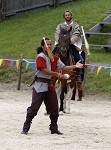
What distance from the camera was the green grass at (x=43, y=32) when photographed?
17267 millimetres

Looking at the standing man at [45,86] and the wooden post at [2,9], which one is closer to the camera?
the standing man at [45,86]

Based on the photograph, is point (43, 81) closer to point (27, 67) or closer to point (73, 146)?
point (73, 146)

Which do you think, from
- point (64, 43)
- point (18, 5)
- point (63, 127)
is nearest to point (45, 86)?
point (63, 127)

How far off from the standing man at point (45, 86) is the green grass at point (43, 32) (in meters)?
6.12

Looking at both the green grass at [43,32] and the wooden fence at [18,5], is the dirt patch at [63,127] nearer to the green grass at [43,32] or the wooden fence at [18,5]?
the green grass at [43,32]

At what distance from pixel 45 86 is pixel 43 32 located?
13.0 m

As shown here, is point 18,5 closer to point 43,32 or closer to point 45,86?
point 43,32

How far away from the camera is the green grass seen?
1727 cm

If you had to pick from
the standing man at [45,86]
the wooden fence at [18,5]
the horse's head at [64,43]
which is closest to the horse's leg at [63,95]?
the horse's head at [64,43]

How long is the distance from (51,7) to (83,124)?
1722cm

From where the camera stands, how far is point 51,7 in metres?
27.8

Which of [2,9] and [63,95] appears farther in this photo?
[2,9]

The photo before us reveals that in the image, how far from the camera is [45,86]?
986 cm

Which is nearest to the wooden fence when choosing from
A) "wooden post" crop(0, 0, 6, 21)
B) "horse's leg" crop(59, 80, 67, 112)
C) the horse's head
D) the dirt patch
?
"wooden post" crop(0, 0, 6, 21)
